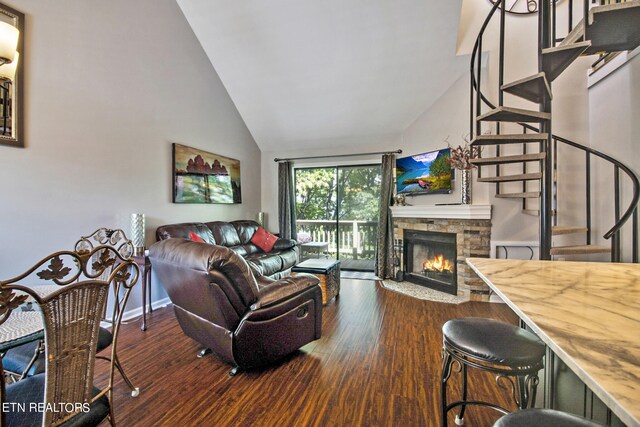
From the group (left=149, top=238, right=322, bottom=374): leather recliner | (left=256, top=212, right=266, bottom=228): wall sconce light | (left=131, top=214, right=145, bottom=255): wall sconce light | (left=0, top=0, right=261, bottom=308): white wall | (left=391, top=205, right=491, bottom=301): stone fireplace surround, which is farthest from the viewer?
(left=256, top=212, right=266, bottom=228): wall sconce light

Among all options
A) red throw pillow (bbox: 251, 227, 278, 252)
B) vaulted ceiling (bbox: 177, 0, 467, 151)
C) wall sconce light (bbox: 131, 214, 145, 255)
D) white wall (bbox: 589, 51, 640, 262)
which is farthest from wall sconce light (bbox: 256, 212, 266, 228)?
white wall (bbox: 589, 51, 640, 262)

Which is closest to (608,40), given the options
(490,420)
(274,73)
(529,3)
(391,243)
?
(529,3)

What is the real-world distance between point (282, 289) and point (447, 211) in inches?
113

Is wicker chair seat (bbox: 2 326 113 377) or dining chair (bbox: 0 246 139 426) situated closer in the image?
dining chair (bbox: 0 246 139 426)

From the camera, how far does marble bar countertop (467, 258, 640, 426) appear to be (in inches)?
20.0

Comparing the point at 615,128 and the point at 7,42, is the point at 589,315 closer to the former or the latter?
the point at 7,42

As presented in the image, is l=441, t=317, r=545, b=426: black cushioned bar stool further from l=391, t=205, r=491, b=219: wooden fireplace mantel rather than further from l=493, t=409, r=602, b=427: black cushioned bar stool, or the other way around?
l=391, t=205, r=491, b=219: wooden fireplace mantel

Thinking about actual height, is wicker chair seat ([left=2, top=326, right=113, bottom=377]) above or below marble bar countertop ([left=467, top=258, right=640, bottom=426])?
below

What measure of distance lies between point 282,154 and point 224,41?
2.38 m

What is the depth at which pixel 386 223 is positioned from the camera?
4.96m

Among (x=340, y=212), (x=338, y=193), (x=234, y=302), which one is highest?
(x=338, y=193)

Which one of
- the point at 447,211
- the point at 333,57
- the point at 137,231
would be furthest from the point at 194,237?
the point at 447,211

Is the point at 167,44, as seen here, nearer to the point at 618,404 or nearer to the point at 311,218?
the point at 311,218

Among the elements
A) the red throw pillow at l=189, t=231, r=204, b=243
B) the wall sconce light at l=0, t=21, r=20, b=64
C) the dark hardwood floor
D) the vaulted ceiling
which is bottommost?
the dark hardwood floor
